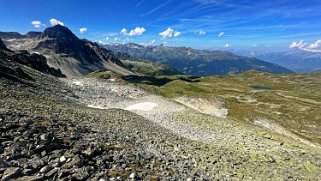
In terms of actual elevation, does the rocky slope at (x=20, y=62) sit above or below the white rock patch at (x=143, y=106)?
above

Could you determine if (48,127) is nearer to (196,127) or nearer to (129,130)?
(129,130)

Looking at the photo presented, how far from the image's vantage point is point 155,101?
6262 cm

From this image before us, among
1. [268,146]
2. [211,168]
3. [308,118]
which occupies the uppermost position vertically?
[211,168]

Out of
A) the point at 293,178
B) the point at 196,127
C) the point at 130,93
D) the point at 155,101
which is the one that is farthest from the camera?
the point at 130,93

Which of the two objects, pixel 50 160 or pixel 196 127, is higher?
pixel 50 160

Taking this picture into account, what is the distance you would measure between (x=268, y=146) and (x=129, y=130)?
58.4 ft

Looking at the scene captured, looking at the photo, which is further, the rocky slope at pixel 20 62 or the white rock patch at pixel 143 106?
the rocky slope at pixel 20 62

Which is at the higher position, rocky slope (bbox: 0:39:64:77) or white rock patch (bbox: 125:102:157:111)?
rocky slope (bbox: 0:39:64:77)

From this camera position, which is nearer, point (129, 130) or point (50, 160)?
point (50, 160)

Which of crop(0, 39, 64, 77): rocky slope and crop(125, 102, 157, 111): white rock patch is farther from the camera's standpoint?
crop(0, 39, 64, 77): rocky slope

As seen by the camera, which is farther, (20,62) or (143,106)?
(20,62)

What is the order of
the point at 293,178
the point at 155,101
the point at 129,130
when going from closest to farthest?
the point at 293,178 → the point at 129,130 → the point at 155,101

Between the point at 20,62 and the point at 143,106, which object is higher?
the point at 20,62

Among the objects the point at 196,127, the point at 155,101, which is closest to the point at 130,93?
the point at 155,101
